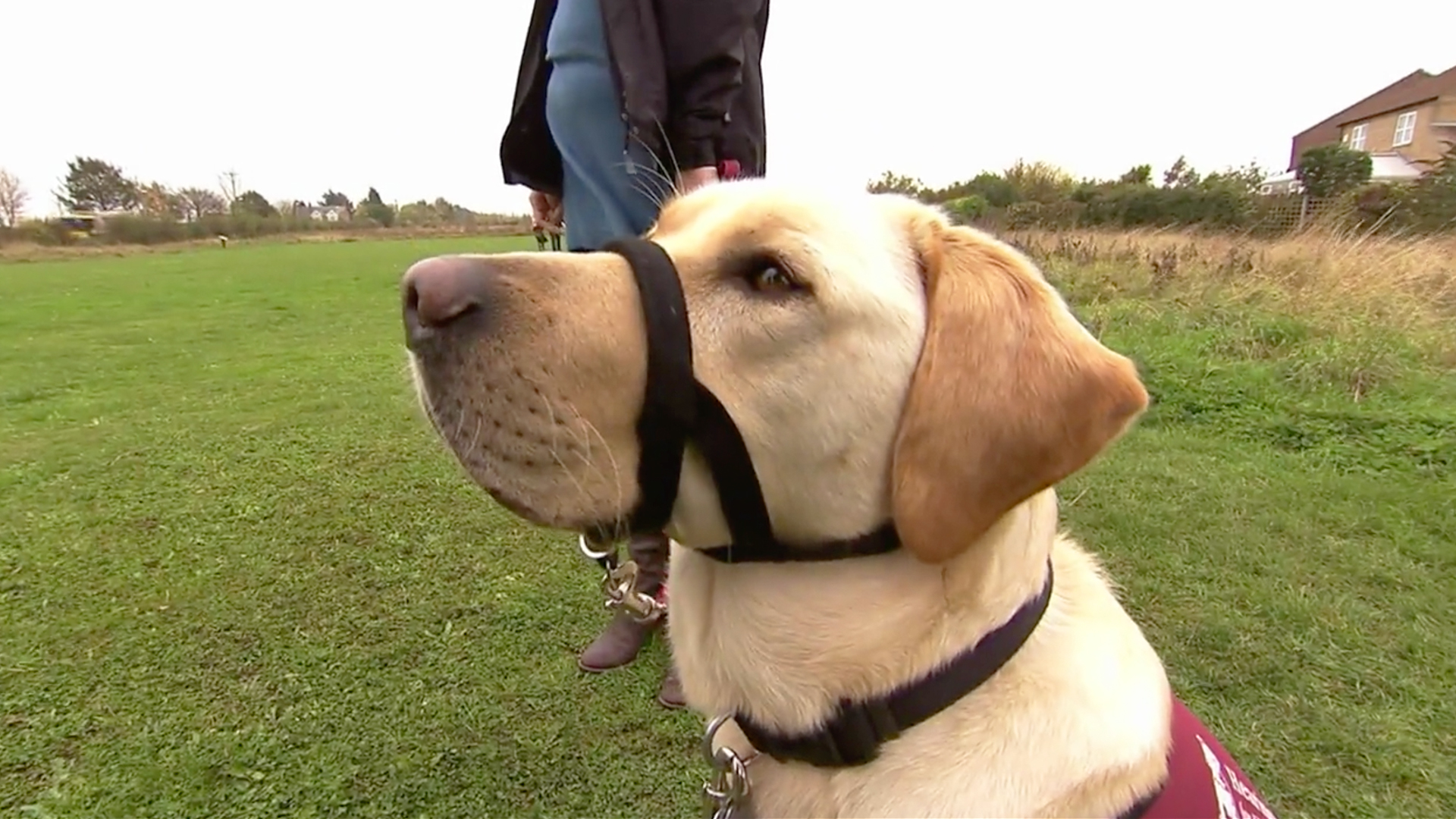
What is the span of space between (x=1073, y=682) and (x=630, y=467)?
730 mm

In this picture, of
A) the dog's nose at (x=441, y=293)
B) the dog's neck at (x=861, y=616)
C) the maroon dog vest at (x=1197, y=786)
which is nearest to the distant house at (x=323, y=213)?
the dog's nose at (x=441, y=293)

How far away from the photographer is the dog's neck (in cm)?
129

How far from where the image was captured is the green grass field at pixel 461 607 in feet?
7.91

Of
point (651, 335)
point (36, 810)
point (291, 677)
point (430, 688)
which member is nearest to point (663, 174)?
point (651, 335)

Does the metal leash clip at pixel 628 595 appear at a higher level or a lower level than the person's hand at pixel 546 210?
lower

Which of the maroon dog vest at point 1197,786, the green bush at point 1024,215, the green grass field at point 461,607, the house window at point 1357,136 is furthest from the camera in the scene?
the house window at point 1357,136

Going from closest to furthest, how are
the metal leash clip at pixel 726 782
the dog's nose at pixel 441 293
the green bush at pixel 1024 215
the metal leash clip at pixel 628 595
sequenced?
the dog's nose at pixel 441 293, the metal leash clip at pixel 726 782, the metal leash clip at pixel 628 595, the green bush at pixel 1024 215

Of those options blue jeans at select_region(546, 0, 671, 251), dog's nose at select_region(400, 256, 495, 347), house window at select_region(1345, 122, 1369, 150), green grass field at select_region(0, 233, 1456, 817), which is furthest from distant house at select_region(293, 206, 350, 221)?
house window at select_region(1345, 122, 1369, 150)

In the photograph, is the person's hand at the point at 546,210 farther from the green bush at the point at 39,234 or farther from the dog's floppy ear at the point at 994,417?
the green bush at the point at 39,234

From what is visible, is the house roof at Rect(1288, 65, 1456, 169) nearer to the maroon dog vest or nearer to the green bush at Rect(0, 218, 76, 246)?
the maroon dog vest

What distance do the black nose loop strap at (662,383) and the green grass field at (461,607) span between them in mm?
1388

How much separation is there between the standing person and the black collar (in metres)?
1.38

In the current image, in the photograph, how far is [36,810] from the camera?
223 centimetres

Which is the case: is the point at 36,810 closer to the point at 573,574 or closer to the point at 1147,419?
the point at 573,574
